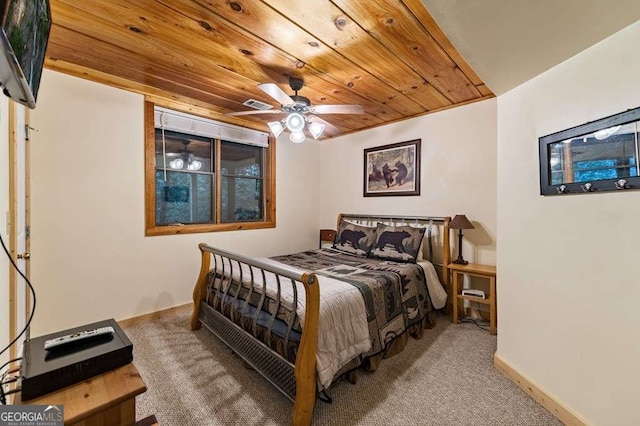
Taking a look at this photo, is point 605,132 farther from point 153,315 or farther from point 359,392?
point 153,315

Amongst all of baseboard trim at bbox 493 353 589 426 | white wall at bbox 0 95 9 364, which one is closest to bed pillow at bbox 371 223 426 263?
baseboard trim at bbox 493 353 589 426

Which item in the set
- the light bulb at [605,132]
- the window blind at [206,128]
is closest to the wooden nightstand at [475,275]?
the light bulb at [605,132]

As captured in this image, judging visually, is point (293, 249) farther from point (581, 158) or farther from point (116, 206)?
point (581, 158)

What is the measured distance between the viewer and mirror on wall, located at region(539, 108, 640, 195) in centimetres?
128

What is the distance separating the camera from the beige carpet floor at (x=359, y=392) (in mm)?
1629

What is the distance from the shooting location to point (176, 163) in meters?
3.25

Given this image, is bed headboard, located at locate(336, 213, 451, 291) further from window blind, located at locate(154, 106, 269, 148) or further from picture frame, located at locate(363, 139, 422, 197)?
window blind, located at locate(154, 106, 269, 148)

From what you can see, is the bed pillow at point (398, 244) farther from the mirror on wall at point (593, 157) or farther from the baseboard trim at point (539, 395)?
the mirror on wall at point (593, 157)

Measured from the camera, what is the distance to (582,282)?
1509 millimetres

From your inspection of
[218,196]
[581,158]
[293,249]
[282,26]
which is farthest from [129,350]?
[293,249]

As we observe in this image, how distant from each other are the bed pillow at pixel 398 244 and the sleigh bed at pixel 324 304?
0.4 inches

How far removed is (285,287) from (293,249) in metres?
2.35

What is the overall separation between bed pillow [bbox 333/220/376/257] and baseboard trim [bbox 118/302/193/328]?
6.49 feet

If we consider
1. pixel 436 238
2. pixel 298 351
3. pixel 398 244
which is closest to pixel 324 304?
pixel 298 351
